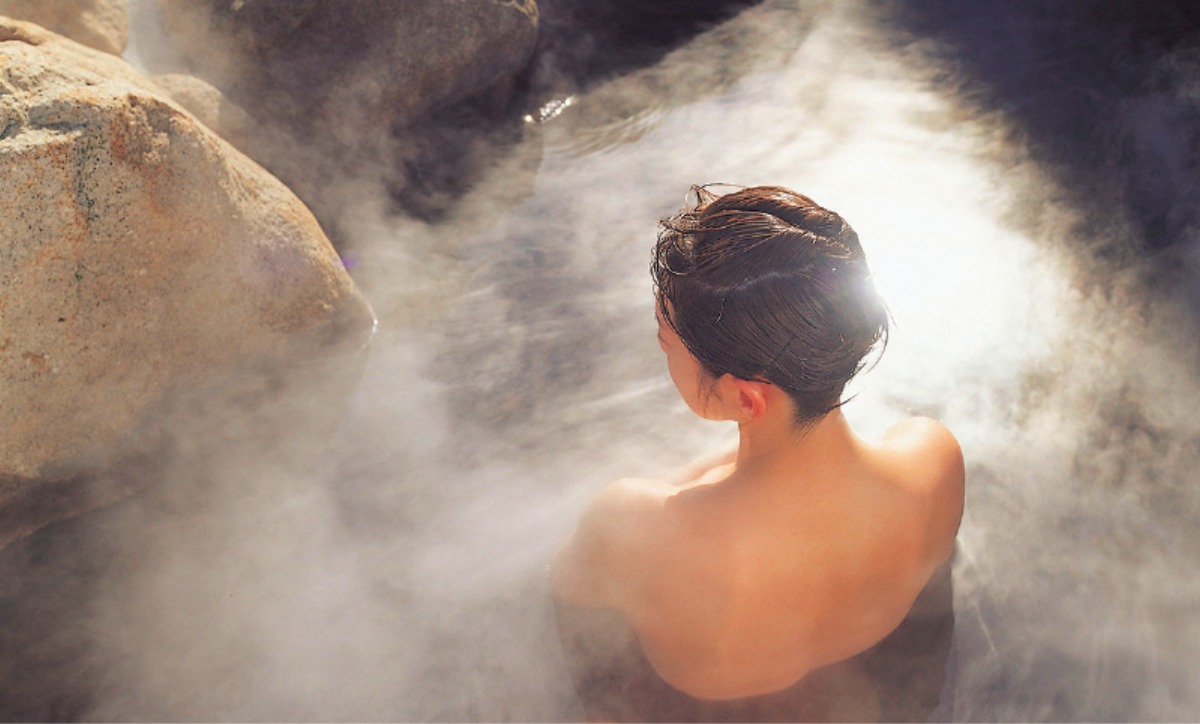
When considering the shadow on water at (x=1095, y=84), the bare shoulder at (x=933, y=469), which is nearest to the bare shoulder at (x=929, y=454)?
the bare shoulder at (x=933, y=469)

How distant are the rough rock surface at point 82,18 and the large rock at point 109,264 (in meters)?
0.63

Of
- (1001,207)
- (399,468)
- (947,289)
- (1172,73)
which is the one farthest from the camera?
(1172,73)

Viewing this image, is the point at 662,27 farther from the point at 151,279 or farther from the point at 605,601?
the point at 605,601

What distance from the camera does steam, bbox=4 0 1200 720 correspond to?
2301mm

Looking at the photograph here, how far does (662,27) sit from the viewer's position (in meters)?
4.79

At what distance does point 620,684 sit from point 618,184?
8.00ft

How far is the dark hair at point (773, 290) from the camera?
1.41 meters

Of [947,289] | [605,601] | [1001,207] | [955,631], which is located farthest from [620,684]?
[1001,207]

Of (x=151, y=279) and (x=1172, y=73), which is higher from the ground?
(x=151, y=279)

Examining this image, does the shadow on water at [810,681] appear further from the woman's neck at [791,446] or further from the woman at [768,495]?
the woman's neck at [791,446]

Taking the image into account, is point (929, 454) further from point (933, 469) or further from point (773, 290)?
point (773, 290)

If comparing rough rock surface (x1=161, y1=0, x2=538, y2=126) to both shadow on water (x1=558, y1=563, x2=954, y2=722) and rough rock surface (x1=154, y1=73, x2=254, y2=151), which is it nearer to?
rough rock surface (x1=154, y1=73, x2=254, y2=151)

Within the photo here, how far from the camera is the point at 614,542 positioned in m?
1.92

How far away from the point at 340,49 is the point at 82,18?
105cm
